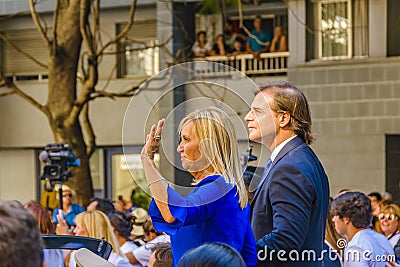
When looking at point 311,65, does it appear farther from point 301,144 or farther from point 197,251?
point 197,251

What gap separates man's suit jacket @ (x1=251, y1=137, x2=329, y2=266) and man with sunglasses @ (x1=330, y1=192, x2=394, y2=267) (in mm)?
1452

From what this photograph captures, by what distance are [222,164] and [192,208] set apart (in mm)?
234

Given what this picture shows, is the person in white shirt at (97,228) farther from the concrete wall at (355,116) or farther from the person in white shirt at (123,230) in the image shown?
the concrete wall at (355,116)

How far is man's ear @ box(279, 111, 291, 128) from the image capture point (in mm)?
3410

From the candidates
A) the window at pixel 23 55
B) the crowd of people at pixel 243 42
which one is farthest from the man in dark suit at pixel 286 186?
the window at pixel 23 55

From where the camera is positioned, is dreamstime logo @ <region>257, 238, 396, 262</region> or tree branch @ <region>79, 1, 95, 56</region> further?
tree branch @ <region>79, 1, 95, 56</region>

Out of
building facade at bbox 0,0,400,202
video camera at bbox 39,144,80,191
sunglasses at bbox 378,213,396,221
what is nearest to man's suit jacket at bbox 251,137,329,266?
sunglasses at bbox 378,213,396,221

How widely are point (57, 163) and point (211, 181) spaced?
5.57 m

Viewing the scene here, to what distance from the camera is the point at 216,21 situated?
17.2 m

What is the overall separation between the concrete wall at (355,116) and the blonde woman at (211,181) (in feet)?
39.6

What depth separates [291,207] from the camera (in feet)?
10.6

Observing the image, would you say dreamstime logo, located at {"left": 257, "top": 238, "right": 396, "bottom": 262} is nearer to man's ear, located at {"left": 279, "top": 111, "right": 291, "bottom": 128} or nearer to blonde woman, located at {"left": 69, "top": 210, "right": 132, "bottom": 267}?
man's ear, located at {"left": 279, "top": 111, "right": 291, "bottom": 128}

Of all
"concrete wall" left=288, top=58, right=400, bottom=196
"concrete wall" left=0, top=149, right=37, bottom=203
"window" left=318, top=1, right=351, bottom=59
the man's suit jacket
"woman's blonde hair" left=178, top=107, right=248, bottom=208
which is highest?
"window" left=318, top=1, right=351, bottom=59

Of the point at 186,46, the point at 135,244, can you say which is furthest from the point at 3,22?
the point at 135,244
